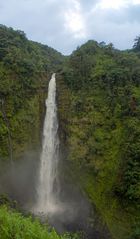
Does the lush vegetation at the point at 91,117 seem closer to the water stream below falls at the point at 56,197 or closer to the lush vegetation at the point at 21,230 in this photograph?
the water stream below falls at the point at 56,197

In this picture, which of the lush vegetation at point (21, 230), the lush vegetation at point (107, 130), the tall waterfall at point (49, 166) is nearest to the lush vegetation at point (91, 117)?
the lush vegetation at point (107, 130)

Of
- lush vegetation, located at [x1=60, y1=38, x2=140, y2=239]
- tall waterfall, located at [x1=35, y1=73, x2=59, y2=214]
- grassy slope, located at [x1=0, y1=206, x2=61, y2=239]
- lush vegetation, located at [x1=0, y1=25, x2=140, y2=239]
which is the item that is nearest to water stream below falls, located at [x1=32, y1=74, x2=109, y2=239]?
tall waterfall, located at [x1=35, y1=73, x2=59, y2=214]

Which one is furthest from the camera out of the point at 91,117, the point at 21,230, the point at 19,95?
the point at 19,95

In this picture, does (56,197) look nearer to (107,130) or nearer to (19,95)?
(107,130)

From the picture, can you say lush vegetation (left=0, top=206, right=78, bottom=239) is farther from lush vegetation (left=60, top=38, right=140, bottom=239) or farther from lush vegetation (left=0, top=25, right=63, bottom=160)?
lush vegetation (left=0, top=25, right=63, bottom=160)

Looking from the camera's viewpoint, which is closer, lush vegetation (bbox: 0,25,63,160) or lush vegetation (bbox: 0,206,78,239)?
lush vegetation (bbox: 0,206,78,239)

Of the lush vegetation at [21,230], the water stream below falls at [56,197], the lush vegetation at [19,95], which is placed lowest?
the water stream below falls at [56,197]

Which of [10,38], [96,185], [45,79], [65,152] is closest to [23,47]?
[10,38]

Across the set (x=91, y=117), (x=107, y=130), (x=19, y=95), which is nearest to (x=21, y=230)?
(x=107, y=130)
